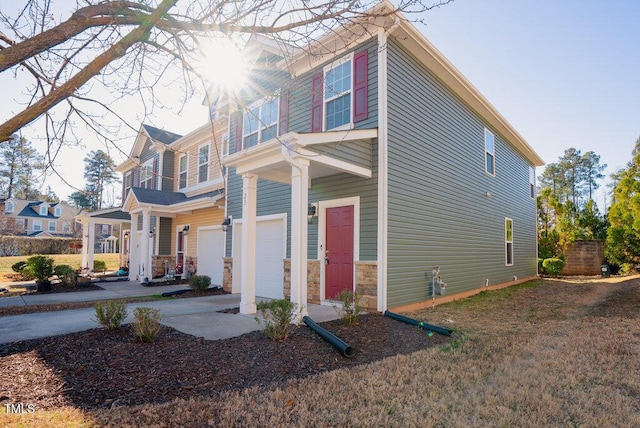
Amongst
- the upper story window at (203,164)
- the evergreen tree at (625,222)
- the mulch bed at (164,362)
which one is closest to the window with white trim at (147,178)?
the upper story window at (203,164)

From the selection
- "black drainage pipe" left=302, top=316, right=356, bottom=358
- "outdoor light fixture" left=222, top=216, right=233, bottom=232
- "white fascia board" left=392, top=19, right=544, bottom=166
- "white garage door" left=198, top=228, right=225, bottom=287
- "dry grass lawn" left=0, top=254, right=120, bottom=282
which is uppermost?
"white fascia board" left=392, top=19, right=544, bottom=166

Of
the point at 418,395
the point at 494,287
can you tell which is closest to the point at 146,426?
the point at 418,395

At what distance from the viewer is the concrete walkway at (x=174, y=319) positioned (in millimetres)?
5527

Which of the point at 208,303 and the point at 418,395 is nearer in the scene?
the point at 418,395

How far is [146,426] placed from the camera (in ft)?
8.29

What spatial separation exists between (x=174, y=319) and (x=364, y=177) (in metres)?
4.44

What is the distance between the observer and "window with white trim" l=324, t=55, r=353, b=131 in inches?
308

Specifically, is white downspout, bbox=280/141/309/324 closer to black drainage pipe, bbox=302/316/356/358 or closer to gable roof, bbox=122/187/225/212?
black drainage pipe, bbox=302/316/356/358

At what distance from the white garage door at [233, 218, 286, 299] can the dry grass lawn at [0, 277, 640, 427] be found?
4882 millimetres

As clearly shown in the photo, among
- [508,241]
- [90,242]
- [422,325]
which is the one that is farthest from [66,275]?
[508,241]

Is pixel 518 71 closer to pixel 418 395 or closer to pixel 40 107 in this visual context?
pixel 418 395

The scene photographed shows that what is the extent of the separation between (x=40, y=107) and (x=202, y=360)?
9.67 feet

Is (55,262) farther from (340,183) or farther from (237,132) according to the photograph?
(340,183)

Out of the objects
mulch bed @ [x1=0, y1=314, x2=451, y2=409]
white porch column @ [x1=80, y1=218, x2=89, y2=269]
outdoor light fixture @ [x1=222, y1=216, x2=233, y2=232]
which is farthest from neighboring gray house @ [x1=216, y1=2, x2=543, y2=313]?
white porch column @ [x1=80, y1=218, x2=89, y2=269]
